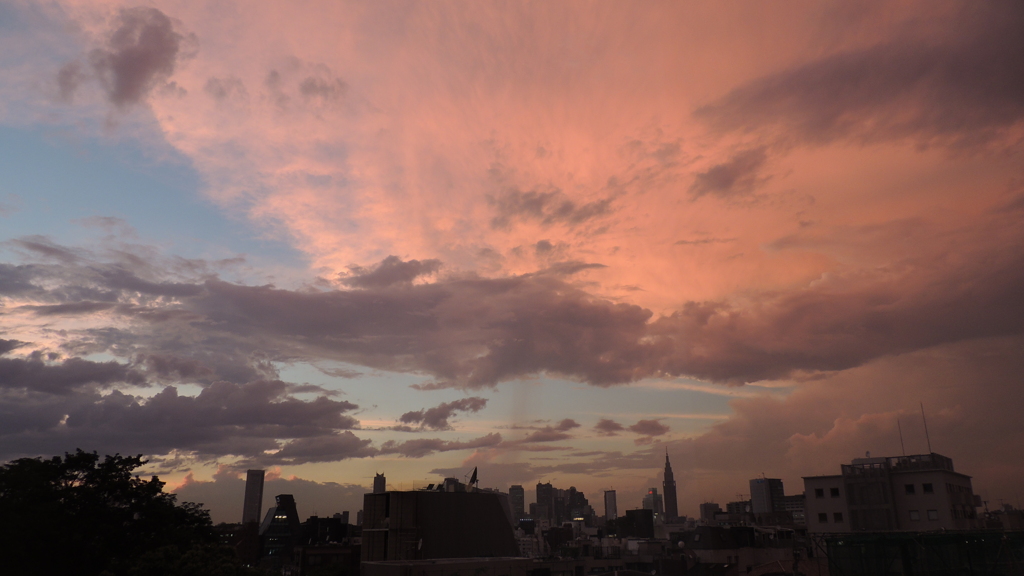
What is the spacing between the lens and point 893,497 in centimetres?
9219

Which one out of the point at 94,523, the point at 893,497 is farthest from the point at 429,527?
the point at 893,497

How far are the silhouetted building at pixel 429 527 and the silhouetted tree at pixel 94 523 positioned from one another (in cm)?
2230

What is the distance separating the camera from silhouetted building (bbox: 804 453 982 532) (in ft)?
292

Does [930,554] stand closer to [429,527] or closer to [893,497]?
[429,527]

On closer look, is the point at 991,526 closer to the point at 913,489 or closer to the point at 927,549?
the point at 913,489

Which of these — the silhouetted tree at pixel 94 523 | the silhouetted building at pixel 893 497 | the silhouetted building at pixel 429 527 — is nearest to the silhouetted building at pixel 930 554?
the silhouetted tree at pixel 94 523

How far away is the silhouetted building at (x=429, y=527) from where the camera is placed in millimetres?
81125

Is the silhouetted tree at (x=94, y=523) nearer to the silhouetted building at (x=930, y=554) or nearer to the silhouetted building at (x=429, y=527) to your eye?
the silhouetted building at (x=429, y=527)

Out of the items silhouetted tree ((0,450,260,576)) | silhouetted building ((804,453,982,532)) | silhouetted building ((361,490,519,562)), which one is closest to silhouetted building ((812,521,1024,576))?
Result: silhouetted tree ((0,450,260,576))

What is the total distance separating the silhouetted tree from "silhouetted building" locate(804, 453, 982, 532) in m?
86.8

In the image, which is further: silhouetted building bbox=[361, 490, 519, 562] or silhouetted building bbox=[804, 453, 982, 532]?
silhouetted building bbox=[804, 453, 982, 532]

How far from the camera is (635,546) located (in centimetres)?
14488

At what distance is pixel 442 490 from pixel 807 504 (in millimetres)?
59735

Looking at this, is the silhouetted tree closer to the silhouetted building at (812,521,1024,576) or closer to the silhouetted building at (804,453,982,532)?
the silhouetted building at (812,521,1024,576)
